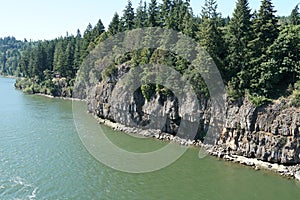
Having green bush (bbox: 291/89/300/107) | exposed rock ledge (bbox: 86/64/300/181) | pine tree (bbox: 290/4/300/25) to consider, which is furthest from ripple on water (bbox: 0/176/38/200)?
pine tree (bbox: 290/4/300/25)

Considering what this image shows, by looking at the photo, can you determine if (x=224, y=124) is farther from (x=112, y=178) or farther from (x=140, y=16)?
(x=140, y=16)

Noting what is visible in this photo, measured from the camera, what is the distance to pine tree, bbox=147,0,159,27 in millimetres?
51484

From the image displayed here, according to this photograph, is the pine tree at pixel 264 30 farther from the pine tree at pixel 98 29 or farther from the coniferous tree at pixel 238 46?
the pine tree at pixel 98 29

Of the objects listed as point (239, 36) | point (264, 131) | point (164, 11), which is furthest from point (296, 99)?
point (164, 11)

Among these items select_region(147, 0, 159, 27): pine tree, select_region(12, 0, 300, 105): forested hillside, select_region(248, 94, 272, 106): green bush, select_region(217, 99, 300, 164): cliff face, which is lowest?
select_region(217, 99, 300, 164): cliff face

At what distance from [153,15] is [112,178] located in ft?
108

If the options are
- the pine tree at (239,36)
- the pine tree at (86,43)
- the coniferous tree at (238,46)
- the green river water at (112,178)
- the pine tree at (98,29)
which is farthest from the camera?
the pine tree at (98,29)

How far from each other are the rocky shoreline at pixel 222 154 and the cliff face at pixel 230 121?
1.67 ft

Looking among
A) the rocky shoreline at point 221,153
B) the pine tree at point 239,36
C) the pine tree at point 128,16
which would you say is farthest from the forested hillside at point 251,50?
the pine tree at point 128,16

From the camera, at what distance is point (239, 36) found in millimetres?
35094

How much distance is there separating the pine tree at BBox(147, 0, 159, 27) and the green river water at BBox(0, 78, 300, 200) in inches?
863

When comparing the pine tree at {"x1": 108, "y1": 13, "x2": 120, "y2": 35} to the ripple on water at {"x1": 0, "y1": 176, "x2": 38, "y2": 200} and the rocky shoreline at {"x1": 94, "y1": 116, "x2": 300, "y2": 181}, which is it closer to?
the rocky shoreline at {"x1": 94, "y1": 116, "x2": 300, "y2": 181}

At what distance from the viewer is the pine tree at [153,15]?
169 feet

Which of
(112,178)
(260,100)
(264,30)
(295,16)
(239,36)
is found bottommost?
(112,178)
